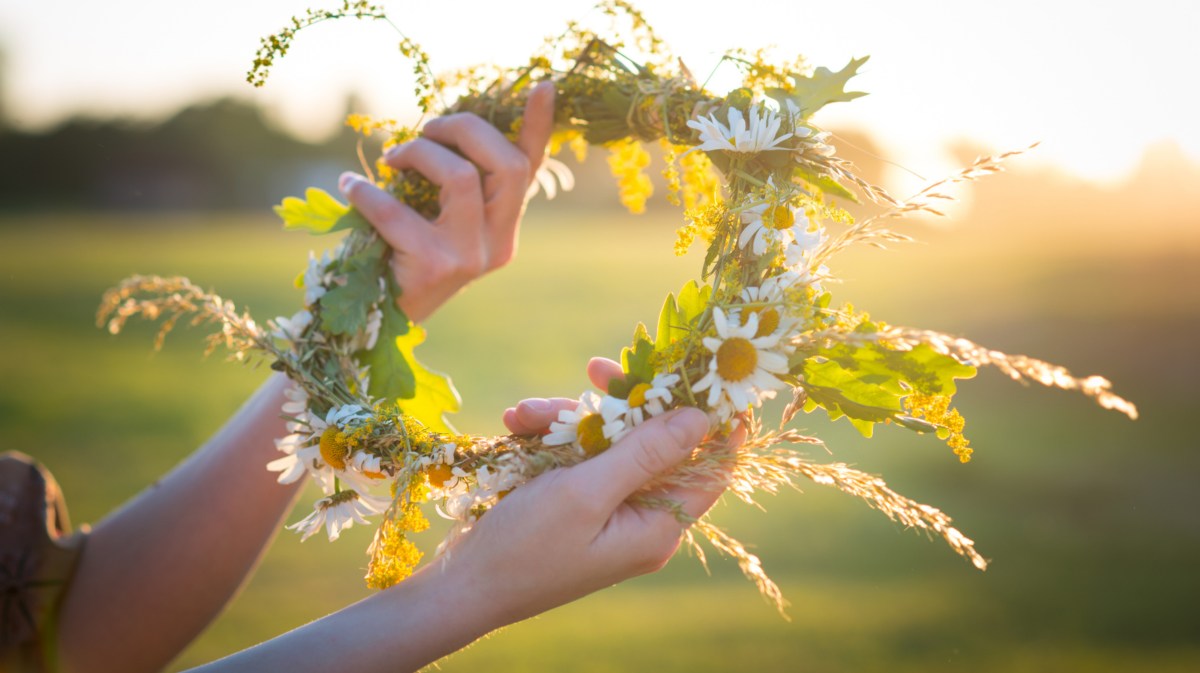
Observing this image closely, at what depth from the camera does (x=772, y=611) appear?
5965mm

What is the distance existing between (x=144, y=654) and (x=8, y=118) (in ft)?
157

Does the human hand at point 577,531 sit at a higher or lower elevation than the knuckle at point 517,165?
lower

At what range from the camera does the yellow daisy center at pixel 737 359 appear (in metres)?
1.51

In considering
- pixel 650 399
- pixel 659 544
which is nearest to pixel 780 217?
pixel 650 399

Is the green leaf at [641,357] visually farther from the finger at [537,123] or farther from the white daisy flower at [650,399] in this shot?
the finger at [537,123]

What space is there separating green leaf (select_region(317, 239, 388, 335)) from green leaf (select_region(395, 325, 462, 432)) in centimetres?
13

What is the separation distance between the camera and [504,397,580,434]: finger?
1.70 metres

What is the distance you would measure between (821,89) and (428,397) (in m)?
1.15

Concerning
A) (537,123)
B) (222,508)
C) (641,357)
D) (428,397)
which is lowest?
(222,508)

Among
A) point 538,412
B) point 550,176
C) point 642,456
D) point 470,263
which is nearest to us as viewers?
point 642,456

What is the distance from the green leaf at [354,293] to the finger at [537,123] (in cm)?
43

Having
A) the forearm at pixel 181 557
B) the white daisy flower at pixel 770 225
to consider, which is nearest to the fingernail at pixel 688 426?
the white daisy flower at pixel 770 225

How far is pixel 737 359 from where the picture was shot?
1.51 metres

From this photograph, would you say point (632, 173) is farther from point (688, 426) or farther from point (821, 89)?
point (688, 426)
